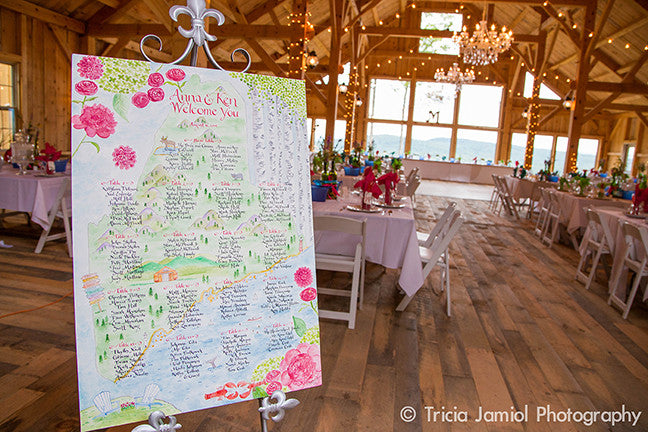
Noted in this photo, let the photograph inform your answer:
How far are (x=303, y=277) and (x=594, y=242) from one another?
12.7 ft

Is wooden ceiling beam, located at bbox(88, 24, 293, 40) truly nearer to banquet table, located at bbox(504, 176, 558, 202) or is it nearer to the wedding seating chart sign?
banquet table, located at bbox(504, 176, 558, 202)

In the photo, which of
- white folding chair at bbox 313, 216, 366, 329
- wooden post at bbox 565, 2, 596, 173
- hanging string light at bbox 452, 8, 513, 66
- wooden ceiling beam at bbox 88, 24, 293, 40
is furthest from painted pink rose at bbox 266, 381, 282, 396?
wooden post at bbox 565, 2, 596, 173

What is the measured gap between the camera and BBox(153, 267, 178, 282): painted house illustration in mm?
1299

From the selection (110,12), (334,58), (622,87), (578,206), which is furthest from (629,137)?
(110,12)

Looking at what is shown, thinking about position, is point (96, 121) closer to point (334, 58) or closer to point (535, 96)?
point (334, 58)

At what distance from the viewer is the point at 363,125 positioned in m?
16.8

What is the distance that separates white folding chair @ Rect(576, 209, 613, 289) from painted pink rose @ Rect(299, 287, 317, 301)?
3.53 meters

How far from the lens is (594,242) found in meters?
4.27

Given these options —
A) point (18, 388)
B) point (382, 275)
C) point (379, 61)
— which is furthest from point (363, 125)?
point (18, 388)

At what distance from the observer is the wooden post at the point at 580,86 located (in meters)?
9.06

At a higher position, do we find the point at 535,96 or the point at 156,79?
the point at 535,96

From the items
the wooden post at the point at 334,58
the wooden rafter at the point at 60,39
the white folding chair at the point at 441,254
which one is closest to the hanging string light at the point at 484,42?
the wooden post at the point at 334,58

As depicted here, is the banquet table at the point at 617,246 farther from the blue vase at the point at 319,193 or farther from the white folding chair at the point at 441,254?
the blue vase at the point at 319,193

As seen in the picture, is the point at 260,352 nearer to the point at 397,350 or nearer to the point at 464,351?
the point at 397,350
